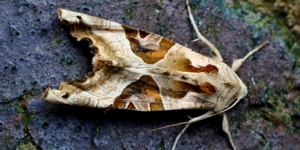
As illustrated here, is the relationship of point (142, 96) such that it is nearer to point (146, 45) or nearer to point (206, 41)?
point (146, 45)

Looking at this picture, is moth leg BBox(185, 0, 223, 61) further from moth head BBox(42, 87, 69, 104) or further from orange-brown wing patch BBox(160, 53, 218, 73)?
moth head BBox(42, 87, 69, 104)

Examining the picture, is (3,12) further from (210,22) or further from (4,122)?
(210,22)

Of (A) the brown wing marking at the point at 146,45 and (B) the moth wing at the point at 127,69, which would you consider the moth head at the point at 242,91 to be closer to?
(B) the moth wing at the point at 127,69

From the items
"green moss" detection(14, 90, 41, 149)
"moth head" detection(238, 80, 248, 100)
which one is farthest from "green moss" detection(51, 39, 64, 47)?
"moth head" detection(238, 80, 248, 100)

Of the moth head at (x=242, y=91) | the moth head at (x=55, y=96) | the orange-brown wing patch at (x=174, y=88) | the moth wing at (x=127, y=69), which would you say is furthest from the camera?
the moth head at (x=242, y=91)

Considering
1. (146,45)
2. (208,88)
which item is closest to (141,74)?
(146,45)

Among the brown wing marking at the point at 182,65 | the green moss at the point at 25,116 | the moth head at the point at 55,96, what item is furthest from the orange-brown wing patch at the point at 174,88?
the green moss at the point at 25,116
